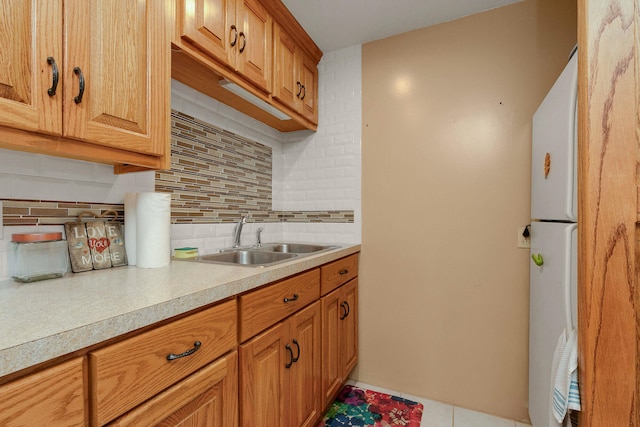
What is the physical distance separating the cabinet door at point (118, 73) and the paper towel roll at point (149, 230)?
0.22 m

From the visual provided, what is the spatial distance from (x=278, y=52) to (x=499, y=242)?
1.72m

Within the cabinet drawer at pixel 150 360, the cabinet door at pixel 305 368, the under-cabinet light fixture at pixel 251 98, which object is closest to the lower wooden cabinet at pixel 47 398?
the cabinet drawer at pixel 150 360

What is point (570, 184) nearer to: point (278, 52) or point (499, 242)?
point (499, 242)

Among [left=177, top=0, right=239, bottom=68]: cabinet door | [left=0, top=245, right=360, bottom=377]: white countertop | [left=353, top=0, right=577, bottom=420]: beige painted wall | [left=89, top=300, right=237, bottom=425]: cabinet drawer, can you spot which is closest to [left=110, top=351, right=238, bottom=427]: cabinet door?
[left=89, top=300, right=237, bottom=425]: cabinet drawer

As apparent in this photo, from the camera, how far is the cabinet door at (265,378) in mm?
1030

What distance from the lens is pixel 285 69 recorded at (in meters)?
1.78

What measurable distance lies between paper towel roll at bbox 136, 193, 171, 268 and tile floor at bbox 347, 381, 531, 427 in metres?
1.68

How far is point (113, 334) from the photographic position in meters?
0.63

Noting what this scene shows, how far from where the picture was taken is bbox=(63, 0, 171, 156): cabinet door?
2.66 ft

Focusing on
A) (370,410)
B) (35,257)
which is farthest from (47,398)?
(370,410)

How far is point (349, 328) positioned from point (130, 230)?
4.61ft

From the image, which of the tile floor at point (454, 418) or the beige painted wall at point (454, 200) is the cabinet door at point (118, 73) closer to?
the beige painted wall at point (454, 200)

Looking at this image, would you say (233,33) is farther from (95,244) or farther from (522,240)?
(522,240)

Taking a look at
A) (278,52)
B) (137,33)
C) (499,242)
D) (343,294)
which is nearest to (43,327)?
(137,33)
